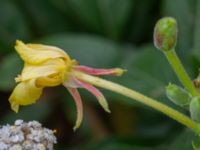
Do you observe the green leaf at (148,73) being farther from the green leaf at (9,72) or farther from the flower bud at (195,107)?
the flower bud at (195,107)

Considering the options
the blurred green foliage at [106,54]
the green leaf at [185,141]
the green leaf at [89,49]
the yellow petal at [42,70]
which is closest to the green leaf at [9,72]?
the blurred green foliage at [106,54]

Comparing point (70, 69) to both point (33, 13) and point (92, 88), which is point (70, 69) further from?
point (33, 13)

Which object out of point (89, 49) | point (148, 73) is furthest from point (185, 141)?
point (89, 49)

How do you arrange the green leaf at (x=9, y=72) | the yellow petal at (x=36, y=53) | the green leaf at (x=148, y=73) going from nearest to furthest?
the yellow petal at (x=36, y=53), the green leaf at (x=148, y=73), the green leaf at (x=9, y=72)

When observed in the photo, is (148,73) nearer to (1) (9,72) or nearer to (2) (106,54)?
(2) (106,54)

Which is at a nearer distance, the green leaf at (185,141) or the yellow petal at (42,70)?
the yellow petal at (42,70)

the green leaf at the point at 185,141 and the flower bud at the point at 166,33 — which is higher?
the flower bud at the point at 166,33

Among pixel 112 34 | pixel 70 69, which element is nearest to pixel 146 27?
pixel 112 34
